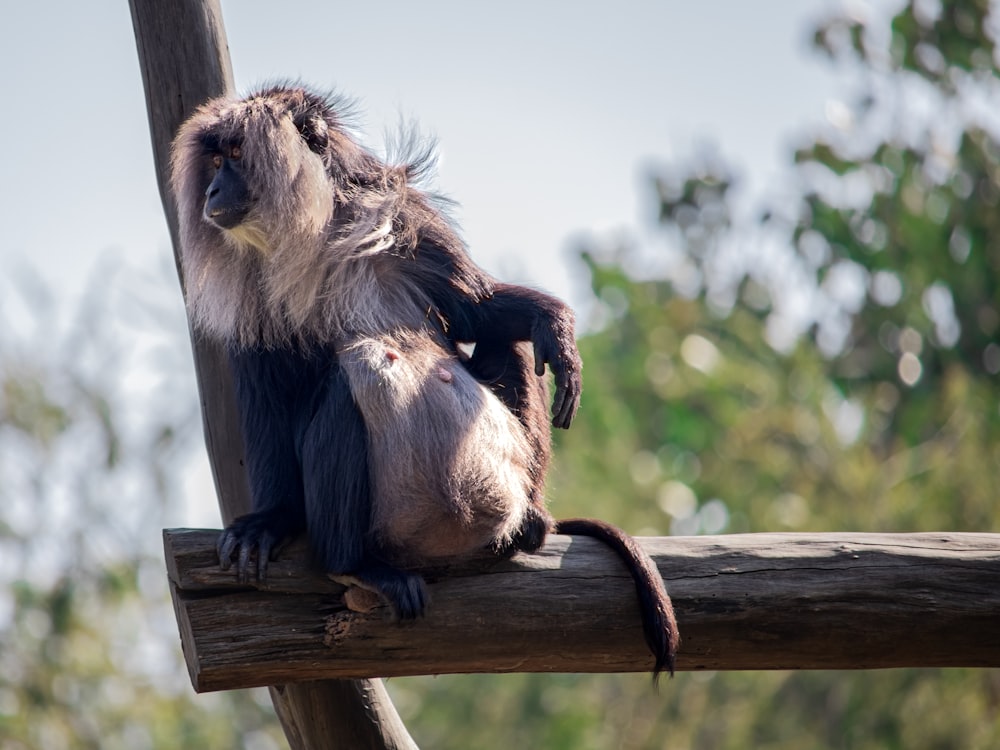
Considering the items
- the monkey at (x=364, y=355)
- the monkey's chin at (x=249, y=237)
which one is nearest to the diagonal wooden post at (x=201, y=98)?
the monkey at (x=364, y=355)

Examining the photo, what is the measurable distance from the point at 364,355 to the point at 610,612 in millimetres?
1070

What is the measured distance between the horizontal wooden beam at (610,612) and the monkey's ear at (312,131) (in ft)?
4.47

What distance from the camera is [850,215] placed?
480 inches

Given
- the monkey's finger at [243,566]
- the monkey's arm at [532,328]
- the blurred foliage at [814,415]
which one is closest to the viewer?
the monkey's finger at [243,566]

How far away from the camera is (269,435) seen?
11.2 ft

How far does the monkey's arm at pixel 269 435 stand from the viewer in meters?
3.37

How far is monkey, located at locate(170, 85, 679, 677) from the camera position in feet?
10.6

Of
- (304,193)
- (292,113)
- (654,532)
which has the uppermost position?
(292,113)

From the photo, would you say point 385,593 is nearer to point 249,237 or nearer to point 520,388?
point 520,388

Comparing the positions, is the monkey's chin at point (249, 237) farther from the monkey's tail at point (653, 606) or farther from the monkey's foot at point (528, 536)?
the monkey's tail at point (653, 606)

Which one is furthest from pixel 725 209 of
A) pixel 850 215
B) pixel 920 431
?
pixel 920 431

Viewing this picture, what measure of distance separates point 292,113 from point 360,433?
1180mm

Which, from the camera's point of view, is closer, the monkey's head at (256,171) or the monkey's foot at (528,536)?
the monkey's foot at (528,536)

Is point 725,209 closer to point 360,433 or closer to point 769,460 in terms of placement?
point 769,460
